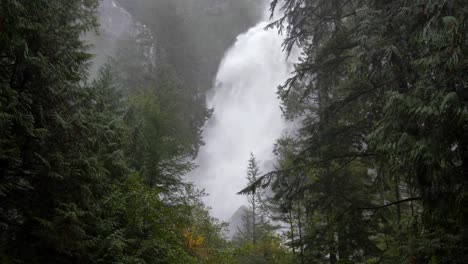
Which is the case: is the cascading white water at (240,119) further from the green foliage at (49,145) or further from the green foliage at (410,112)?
A: the green foliage at (49,145)

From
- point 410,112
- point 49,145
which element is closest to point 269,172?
point 410,112

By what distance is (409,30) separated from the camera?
6398 mm

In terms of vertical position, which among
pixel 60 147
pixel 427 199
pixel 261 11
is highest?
pixel 261 11

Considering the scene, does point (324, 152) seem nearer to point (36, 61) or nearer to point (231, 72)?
point (36, 61)

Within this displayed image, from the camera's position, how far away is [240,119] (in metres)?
56.2

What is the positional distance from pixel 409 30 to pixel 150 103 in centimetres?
945

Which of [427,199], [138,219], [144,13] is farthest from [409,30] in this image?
[144,13]

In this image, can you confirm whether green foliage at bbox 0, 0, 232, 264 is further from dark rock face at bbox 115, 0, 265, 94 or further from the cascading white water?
dark rock face at bbox 115, 0, 265, 94

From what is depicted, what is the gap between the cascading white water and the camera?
48.0m

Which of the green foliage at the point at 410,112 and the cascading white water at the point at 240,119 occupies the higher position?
the cascading white water at the point at 240,119

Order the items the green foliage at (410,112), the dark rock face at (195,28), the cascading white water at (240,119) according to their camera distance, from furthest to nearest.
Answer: the dark rock face at (195,28)
the cascading white water at (240,119)
the green foliage at (410,112)

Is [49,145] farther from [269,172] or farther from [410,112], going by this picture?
[410,112]

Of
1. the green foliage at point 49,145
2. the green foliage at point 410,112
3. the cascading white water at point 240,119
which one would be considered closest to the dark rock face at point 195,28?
the cascading white water at point 240,119

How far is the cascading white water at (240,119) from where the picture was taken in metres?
48.0
